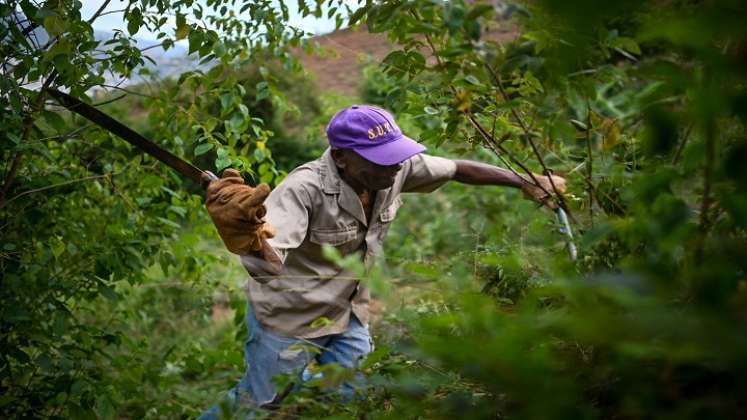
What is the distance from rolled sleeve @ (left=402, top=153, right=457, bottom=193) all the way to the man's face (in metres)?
0.42

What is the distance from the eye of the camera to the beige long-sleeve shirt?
9.68ft

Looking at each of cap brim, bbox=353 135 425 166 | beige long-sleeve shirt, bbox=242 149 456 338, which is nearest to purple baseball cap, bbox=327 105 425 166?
cap brim, bbox=353 135 425 166

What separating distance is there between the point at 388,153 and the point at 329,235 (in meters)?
0.44

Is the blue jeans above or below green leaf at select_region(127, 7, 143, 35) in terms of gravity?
below

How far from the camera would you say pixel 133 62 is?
2.71 metres

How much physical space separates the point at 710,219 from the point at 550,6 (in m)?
0.75

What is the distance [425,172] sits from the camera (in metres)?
3.54

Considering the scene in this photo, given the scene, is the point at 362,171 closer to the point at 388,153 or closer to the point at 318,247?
the point at 388,153

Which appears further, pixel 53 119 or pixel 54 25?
pixel 53 119

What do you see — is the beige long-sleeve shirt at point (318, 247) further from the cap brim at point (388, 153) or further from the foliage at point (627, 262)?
the foliage at point (627, 262)

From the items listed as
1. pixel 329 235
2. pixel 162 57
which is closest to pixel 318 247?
pixel 329 235

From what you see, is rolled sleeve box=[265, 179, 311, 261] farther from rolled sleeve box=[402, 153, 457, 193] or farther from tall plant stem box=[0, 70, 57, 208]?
tall plant stem box=[0, 70, 57, 208]

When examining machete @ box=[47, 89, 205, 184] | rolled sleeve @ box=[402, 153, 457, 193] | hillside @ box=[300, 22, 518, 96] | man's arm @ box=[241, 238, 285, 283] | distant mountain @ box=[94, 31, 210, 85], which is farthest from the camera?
hillside @ box=[300, 22, 518, 96]

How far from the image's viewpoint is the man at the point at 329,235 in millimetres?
2941
